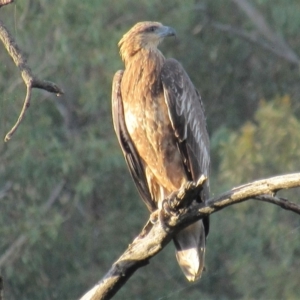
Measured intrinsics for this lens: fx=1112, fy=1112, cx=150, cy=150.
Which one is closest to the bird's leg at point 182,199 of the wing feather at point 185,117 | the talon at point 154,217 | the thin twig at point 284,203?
the thin twig at point 284,203

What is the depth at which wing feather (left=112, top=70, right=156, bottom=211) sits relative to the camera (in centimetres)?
655

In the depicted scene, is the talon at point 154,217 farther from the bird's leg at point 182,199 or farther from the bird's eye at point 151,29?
the bird's eye at point 151,29

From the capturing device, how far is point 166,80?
6570mm

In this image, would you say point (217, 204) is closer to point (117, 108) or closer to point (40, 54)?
point (117, 108)

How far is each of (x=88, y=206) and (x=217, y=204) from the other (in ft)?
41.5

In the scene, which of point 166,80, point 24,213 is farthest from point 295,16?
point 166,80

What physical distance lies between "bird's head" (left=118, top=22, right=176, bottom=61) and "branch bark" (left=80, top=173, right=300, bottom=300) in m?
1.82

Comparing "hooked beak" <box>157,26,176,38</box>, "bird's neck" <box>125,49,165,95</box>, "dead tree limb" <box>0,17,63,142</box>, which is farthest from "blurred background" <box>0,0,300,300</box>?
"dead tree limb" <box>0,17,63,142</box>

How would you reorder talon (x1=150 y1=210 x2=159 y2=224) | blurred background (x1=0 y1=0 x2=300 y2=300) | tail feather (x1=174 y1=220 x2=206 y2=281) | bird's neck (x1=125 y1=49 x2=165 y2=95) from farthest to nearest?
1. blurred background (x1=0 y1=0 x2=300 y2=300)
2. bird's neck (x1=125 y1=49 x2=165 y2=95)
3. tail feather (x1=174 y1=220 x2=206 y2=281)
4. talon (x1=150 y1=210 x2=159 y2=224)

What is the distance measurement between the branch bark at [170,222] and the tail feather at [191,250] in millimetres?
939

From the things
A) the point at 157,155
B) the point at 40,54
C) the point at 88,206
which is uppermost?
the point at 157,155

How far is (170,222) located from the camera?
5.20 meters

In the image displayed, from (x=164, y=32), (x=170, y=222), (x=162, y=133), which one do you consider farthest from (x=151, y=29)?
(x=170, y=222)

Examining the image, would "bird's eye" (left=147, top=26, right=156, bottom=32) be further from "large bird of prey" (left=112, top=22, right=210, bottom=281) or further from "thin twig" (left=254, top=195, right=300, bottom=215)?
"thin twig" (left=254, top=195, right=300, bottom=215)
